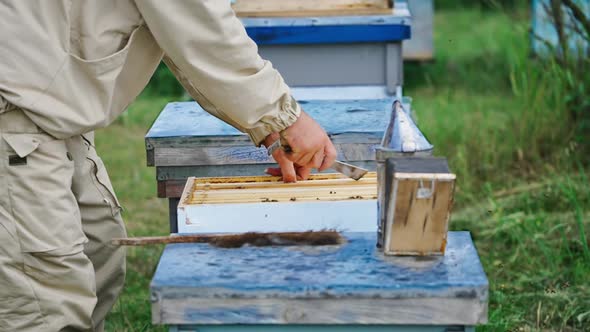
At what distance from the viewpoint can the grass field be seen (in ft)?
10.5

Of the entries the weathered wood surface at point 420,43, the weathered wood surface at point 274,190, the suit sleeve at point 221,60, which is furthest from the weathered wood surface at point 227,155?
the weathered wood surface at point 420,43

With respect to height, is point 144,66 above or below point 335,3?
above

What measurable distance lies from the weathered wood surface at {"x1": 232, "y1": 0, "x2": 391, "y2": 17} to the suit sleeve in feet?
6.46

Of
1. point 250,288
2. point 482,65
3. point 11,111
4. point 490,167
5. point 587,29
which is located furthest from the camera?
point 482,65

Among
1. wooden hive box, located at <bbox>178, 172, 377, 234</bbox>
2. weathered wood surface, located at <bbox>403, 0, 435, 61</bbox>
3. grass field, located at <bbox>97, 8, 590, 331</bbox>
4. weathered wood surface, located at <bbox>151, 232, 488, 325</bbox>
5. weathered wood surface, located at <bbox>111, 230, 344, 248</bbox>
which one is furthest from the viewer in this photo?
weathered wood surface, located at <bbox>403, 0, 435, 61</bbox>

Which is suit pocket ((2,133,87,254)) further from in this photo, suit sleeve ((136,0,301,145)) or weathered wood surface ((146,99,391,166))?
weathered wood surface ((146,99,391,166))

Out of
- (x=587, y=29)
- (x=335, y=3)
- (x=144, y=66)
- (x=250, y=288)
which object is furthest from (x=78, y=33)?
(x=587, y=29)

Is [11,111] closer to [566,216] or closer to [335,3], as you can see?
[335,3]

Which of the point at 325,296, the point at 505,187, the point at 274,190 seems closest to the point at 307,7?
the point at 505,187

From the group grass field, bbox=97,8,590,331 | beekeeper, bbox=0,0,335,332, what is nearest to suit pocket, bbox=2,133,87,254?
beekeeper, bbox=0,0,335,332

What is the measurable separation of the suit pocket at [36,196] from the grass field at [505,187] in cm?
105

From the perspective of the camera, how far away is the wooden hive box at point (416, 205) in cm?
177

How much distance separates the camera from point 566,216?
3863 mm

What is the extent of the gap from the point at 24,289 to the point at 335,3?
2.34 m
